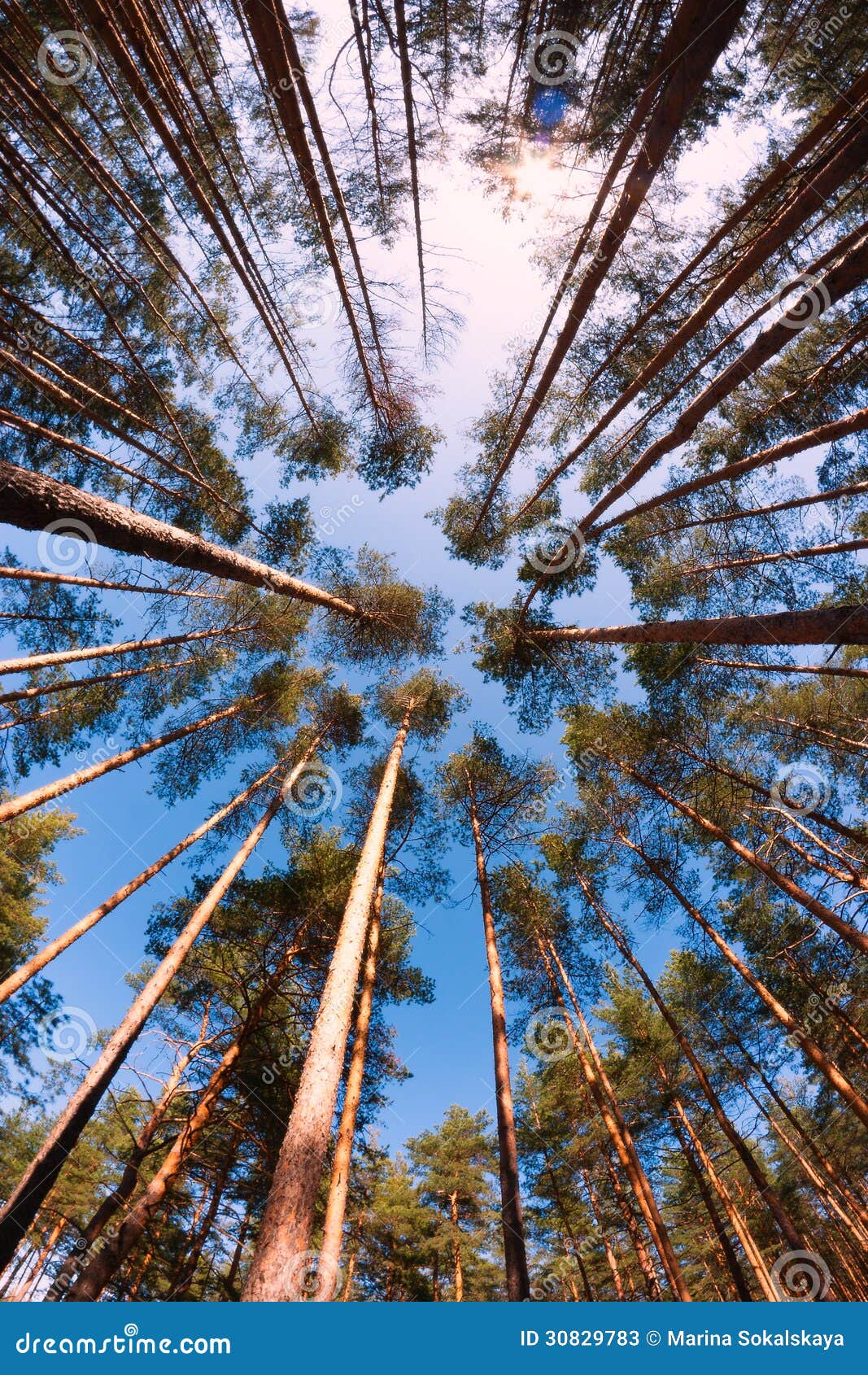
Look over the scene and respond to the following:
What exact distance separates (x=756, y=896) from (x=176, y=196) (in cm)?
1430

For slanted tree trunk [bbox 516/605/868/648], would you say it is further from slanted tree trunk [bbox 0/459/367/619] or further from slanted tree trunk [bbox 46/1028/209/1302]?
slanted tree trunk [bbox 46/1028/209/1302]

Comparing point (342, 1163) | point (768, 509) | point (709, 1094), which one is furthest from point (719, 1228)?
point (768, 509)

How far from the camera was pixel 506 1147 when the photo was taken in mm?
5242

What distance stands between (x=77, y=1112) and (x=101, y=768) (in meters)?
4.26

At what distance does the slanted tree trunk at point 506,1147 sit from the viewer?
4.41 m

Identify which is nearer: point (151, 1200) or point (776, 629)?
point (776, 629)

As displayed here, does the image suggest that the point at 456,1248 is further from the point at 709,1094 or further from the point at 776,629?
the point at 776,629

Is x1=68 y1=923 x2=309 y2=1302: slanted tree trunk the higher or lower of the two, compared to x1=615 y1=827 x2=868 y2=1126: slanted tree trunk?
lower

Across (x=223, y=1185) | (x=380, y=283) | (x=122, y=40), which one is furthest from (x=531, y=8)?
(x=223, y=1185)

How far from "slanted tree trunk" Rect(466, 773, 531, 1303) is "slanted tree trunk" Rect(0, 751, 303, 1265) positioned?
164 inches

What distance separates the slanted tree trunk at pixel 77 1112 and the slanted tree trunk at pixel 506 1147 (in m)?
4.16

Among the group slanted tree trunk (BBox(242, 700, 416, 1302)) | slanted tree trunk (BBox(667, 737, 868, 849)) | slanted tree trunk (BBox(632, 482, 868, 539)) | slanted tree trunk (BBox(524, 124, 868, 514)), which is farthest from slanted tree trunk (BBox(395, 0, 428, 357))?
slanted tree trunk (BBox(667, 737, 868, 849))

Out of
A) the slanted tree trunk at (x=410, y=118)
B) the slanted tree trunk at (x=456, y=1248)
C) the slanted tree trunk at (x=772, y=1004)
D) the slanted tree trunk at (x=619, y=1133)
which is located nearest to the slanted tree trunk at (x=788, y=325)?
the slanted tree trunk at (x=410, y=118)

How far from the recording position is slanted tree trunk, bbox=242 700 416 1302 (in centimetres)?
288
